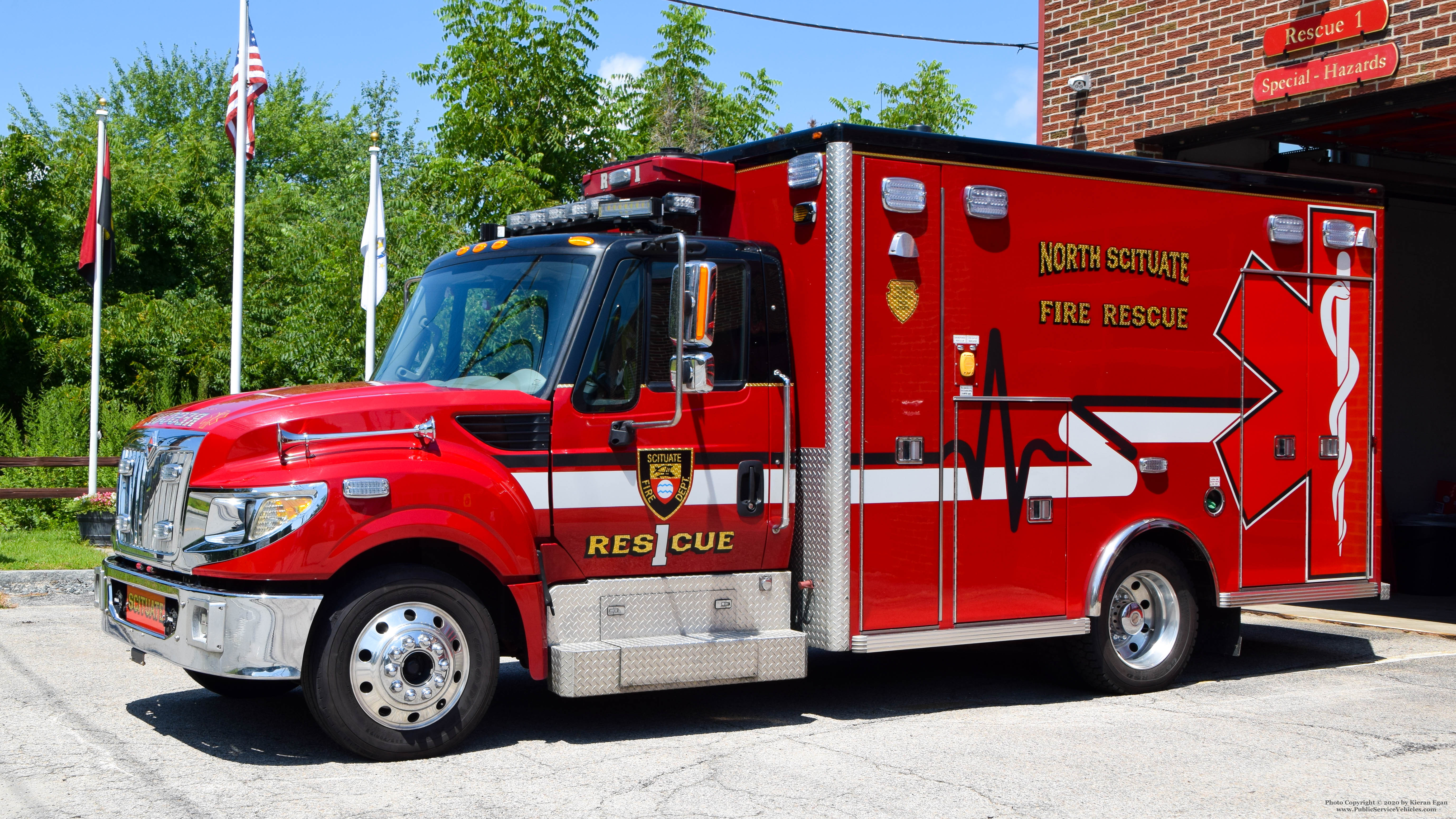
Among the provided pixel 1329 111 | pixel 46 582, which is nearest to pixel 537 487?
pixel 46 582

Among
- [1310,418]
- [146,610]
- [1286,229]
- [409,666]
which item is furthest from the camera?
[1310,418]

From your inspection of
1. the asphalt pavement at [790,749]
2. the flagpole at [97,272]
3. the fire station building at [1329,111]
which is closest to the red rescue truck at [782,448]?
the asphalt pavement at [790,749]

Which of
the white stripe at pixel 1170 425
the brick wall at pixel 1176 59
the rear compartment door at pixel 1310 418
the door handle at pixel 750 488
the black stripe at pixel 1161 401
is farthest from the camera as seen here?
the brick wall at pixel 1176 59

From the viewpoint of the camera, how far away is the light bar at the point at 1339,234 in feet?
30.1

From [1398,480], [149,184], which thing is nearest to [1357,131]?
[1398,480]

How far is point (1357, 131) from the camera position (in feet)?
42.8

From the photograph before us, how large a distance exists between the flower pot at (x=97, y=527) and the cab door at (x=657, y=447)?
10.1 metres

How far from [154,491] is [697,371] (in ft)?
8.52

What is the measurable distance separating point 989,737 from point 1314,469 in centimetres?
348

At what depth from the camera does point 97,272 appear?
54.8 ft

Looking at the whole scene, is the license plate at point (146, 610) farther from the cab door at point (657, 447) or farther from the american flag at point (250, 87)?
the american flag at point (250, 87)

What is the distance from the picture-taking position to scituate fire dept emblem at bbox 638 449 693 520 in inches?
271

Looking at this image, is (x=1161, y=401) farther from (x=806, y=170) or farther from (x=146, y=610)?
(x=146, y=610)

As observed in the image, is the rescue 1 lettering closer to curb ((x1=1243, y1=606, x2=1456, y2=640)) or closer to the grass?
curb ((x1=1243, y1=606, x2=1456, y2=640))
